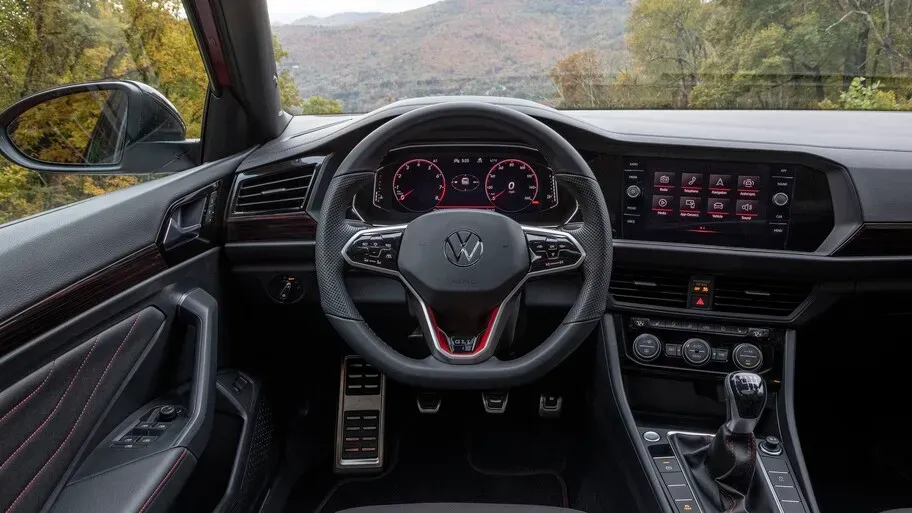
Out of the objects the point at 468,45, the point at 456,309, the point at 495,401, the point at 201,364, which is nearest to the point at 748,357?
the point at 495,401

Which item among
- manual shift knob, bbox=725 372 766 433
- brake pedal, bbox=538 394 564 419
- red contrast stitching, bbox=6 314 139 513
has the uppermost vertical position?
red contrast stitching, bbox=6 314 139 513

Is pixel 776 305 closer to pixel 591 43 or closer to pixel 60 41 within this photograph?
pixel 591 43

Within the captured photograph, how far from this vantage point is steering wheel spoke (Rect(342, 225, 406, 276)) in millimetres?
1854

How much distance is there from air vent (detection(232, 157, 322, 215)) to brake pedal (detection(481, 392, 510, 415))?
3.47 ft

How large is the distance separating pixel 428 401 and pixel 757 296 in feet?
4.37

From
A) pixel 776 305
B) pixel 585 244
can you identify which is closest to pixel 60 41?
pixel 585 244

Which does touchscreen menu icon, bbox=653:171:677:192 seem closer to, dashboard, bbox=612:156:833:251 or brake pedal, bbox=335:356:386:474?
dashboard, bbox=612:156:833:251

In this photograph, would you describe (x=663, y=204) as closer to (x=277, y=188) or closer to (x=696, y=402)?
(x=696, y=402)

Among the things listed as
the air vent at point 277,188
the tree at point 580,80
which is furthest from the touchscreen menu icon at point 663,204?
the air vent at point 277,188

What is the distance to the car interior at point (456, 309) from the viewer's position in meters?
1.72

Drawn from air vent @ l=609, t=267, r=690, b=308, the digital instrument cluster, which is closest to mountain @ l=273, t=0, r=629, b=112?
the digital instrument cluster

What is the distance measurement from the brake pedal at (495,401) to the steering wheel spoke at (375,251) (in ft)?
3.28

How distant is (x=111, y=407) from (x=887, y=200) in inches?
90.5

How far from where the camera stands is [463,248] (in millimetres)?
1809
